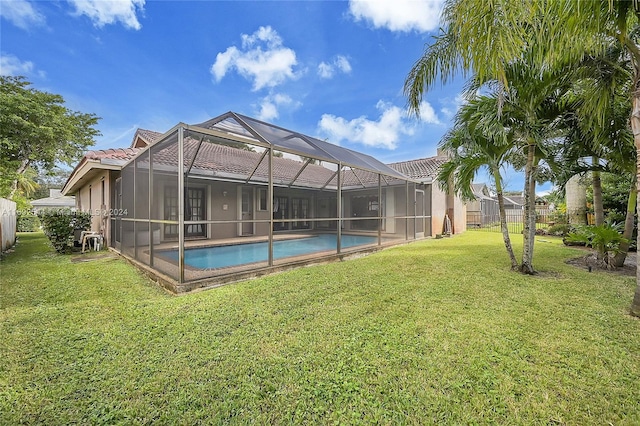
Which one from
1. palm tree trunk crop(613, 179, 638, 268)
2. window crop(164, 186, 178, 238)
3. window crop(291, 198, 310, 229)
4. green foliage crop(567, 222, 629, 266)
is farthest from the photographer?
window crop(291, 198, 310, 229)

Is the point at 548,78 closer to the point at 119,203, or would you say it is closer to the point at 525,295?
the point at 525,295

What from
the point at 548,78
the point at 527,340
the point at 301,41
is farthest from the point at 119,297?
the point at 301,41

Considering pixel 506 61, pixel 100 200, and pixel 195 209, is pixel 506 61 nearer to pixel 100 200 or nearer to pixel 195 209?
pixel 195 209

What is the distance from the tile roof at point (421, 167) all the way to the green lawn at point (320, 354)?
923 cm

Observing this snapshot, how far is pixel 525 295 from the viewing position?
4.35 m

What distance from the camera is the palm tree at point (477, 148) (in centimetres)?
552

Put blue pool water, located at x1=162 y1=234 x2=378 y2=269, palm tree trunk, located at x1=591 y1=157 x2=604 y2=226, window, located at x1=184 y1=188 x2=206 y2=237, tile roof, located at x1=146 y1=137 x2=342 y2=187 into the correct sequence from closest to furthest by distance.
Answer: palm tree trunk, located at x1=591 y1=157 x2=604 y2=226 → blue pool water, located at x1=162 y1=234 x2=378 y2=269 → tile roof, located at x1=146 y1=137 x2=342 y2=187 → window, located at x1=184 y1=188 x2=206 y2=237

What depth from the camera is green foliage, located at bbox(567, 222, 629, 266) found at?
5.73 metres

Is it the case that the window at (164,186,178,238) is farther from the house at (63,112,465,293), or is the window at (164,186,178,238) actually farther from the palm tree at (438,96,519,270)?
the palm tree at (438,96,519,270)

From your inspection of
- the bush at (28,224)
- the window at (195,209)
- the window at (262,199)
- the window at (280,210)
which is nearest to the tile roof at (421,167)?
the window at (280,210)

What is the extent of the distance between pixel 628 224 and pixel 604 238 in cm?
67

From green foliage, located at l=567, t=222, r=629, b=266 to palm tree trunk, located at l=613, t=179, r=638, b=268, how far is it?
89mm

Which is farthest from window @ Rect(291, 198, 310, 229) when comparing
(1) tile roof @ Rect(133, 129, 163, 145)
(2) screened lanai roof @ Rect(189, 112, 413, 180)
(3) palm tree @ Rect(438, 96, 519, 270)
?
(3) palm tree @ Rect(438, 96, 519, 270)

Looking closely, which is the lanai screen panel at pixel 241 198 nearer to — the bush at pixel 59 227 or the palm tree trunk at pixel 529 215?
the bush at pixel 59 227
